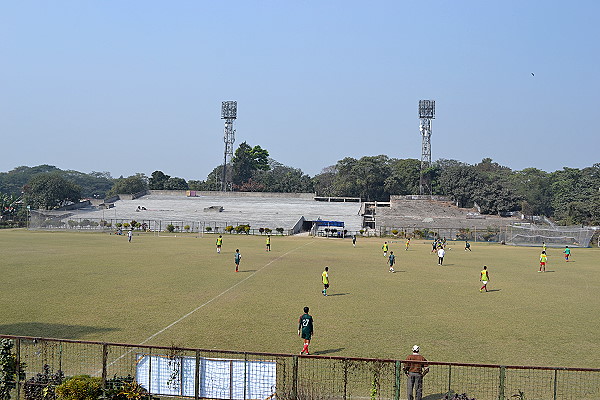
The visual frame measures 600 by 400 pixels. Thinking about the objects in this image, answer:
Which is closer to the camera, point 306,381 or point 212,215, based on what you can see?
point 306,381

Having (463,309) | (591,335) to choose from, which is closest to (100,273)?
(463,309)

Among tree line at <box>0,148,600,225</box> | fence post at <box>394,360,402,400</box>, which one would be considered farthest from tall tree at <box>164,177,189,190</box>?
fence post at <box>394,360,402,400</box>

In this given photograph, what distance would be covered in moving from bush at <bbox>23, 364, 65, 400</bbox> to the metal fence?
0.11 m

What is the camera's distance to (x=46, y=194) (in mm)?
86438

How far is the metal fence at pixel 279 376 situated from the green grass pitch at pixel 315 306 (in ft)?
4.64

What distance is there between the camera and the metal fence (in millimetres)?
9227

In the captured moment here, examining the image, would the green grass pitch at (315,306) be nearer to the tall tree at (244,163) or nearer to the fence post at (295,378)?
the fence post at (295,378)

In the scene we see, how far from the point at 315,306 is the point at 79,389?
11.1 meters

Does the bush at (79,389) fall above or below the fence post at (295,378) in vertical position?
below

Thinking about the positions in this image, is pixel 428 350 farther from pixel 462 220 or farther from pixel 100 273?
pixel 462 220

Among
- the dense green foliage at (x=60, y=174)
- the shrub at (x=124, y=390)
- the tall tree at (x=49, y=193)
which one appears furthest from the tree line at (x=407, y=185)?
A: the shrub at (x=124, y=390)

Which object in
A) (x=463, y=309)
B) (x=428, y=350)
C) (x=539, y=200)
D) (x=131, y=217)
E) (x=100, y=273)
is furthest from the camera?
(x=539, y=200)

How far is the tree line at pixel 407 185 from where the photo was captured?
87312 millimetres

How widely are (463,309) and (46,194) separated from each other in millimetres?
82831
